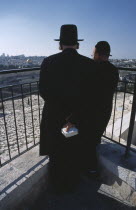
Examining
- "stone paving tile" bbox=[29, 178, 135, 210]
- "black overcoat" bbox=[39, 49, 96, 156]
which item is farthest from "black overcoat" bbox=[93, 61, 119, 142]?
"stone paving tile" bbox=[29, 178, 135, 210]

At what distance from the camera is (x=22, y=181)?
7.29 feet

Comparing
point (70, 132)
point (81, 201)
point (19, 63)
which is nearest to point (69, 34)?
point (70, 132)

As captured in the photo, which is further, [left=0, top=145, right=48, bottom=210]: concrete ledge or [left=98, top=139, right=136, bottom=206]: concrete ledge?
[left=98, top=139, right=136, bottom=206]: concrete ledge

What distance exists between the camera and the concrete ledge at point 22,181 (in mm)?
2090

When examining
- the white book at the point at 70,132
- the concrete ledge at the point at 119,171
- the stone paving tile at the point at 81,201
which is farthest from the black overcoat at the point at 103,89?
the stone paving tile at the point at 81,201

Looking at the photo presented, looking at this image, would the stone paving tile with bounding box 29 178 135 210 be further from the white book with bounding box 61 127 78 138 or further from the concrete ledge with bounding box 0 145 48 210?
the white book with bounding box 61 127 78 138

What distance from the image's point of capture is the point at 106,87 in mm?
2059

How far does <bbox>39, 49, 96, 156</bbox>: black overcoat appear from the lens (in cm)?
185

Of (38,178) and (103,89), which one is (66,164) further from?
(103,89)

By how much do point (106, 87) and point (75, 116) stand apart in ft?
1.62

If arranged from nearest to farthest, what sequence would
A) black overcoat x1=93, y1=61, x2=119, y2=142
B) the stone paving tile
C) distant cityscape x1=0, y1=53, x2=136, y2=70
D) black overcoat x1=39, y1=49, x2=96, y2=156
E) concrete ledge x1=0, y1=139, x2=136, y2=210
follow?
black overcoat x1=39, y1=49, x2=96, y2=156
black overcoat x1=93, y1=61, x2=119, y2=142
concrete ledge x1=0, y1=139, x2=136, y2=210
the stone paving tile
distant cityscape x1=0, y1=53, x2=136, y2=70

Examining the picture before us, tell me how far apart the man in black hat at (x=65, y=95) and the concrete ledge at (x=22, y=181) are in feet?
1.38

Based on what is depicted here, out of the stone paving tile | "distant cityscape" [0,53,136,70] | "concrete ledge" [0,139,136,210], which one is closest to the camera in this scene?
"concrete ledge" [0,139,136,210]

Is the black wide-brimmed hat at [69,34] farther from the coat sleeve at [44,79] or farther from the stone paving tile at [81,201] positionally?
the stone paving tile at [81,201]
